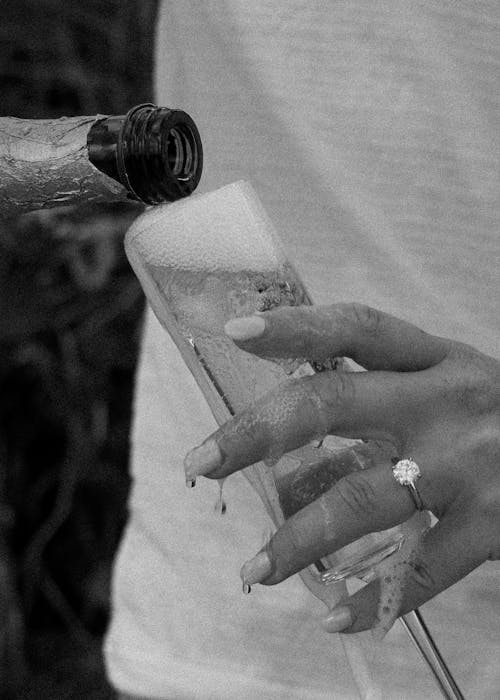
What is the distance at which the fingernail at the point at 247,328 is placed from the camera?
0.38 metres

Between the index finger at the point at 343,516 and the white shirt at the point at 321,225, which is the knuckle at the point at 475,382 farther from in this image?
the white shirt at the point at 321,225

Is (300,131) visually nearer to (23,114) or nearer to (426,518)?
(426,518)

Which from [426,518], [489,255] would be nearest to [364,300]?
[489,255]

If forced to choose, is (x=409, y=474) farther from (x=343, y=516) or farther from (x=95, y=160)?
(x=95, y=160)

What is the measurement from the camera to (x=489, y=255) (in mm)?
583

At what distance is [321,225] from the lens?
0.60 meters

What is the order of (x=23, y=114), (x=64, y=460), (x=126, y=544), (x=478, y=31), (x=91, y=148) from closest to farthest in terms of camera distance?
1. (x=91, y=148)
2. (x=478, y=31)
3. (x=126, y=544)
4. (x=23, y=114)
5. (x=64, y=460)

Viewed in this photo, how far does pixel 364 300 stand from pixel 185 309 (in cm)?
19

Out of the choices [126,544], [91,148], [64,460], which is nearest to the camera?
[91,148]

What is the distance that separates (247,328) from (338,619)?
141 millimetres

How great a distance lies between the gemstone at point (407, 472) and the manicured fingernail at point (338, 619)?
2.8 inches

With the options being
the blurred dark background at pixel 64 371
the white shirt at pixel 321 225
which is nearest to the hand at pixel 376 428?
the white shirt at pixel 321 225

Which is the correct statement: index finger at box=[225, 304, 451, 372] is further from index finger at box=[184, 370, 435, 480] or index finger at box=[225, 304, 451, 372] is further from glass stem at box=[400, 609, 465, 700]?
glass stem at box=[400, 609, 465, 700]

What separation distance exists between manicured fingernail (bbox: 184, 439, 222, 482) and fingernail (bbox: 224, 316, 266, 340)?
44 millimetres
